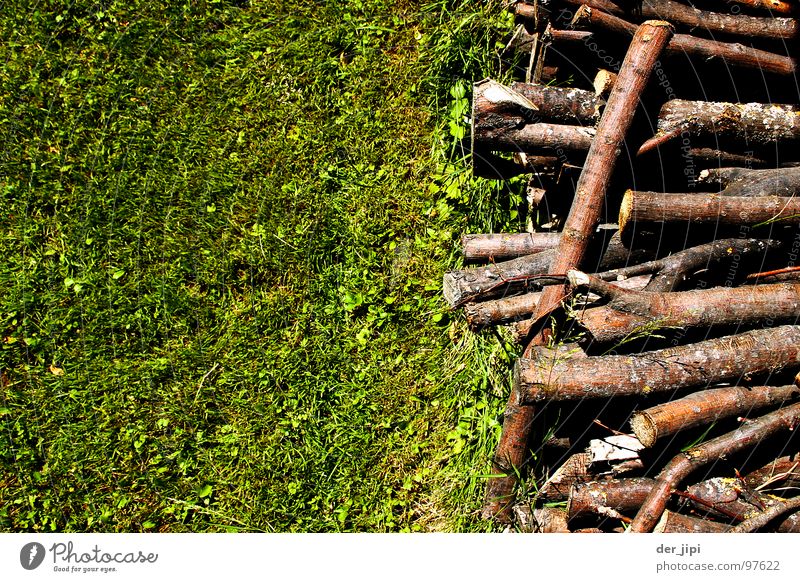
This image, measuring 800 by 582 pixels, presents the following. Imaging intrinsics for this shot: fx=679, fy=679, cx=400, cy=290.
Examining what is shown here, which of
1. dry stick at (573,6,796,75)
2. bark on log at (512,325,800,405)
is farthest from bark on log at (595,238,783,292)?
dry stick at (573,6,796,75)

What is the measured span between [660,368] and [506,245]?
46.5 inches

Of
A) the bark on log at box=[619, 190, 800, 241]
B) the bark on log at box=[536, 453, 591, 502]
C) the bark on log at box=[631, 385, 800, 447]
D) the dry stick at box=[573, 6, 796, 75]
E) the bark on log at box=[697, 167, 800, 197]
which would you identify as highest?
the dry stick at box=[573, 6, 796, 75]

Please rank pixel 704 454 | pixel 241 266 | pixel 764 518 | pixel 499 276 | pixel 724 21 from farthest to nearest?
pixel 241 266, pixel 499 276, pixel 724 21, pixel 704 454, pixel 764 518

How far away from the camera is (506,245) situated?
13.0ft

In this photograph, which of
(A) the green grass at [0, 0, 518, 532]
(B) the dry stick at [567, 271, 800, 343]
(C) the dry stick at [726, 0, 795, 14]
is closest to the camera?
(B) the dry stick at [567, 271, 800, 343]

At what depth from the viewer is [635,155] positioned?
3.49 meters

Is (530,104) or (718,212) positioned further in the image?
(530,104)

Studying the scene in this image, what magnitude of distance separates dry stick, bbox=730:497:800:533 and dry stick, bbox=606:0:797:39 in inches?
94.9

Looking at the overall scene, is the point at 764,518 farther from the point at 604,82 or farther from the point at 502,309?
the point at 604,82

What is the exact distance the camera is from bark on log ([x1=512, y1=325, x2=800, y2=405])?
10.1 ft
